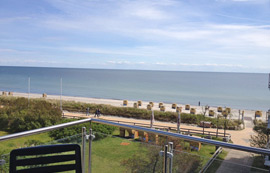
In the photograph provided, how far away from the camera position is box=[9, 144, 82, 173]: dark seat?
5.52ft

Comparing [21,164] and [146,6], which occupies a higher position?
[146,6]

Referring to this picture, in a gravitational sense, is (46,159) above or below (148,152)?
above

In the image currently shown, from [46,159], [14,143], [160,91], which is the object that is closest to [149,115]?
[14,143]

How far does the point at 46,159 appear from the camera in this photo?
1762 millimetres

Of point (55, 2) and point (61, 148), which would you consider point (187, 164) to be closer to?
point (61, 148)

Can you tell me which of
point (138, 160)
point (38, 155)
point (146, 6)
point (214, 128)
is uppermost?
point (146, 6)

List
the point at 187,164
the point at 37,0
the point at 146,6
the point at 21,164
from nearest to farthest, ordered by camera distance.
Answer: the point at 21,164
the point at 187,164
the point at 146,6
the point at 37,0

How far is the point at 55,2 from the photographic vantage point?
36.7ft

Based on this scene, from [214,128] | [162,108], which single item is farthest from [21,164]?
[162,108]

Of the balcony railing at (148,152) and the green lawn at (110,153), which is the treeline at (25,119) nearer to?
the green lawn at (110,153)

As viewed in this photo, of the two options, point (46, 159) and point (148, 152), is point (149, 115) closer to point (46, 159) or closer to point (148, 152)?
point (148, 152)

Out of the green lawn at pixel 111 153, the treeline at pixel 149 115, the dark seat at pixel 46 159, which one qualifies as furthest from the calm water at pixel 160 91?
the dark seat at pixel 46 159

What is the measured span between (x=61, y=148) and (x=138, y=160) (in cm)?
212

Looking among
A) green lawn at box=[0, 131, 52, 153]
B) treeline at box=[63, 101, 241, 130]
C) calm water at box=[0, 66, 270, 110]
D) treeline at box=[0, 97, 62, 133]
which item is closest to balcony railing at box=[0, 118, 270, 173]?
green lawn at box=[0, 131, 52, 153]
